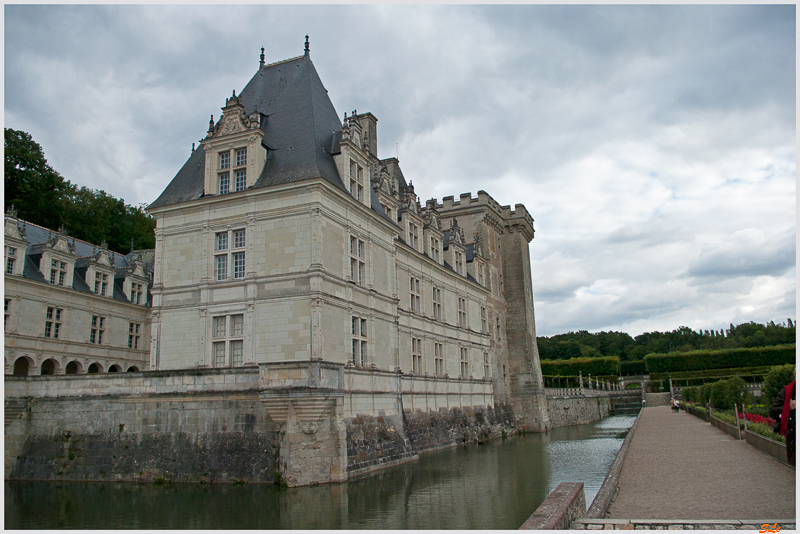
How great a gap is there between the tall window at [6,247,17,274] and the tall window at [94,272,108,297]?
16.1 ft

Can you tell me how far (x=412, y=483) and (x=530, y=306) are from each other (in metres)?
29.8

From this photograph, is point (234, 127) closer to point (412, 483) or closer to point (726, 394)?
point (412, 483)

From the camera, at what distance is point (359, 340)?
829 inches

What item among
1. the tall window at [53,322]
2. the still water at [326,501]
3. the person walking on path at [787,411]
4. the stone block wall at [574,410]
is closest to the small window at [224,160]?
the still water at [326,501]

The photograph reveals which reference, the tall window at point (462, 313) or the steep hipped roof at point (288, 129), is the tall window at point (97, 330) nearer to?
the steep hipped roof at point (288, 129)

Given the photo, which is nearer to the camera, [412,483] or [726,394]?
[412,483]

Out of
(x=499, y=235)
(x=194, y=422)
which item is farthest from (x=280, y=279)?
(x=499, y=235)

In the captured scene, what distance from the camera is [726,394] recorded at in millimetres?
27234

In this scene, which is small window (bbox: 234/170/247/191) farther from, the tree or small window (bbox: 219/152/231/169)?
the tree

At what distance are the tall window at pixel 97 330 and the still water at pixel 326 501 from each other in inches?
558

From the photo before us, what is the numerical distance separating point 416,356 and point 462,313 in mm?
7900

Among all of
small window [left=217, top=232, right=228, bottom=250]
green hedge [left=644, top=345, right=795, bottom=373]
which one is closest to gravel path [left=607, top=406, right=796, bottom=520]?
small window [left=217, top=232, right=228, bottom=250]

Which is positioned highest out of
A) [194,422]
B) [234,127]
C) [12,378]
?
[234,127]

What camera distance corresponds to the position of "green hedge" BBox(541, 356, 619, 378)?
253 ft
